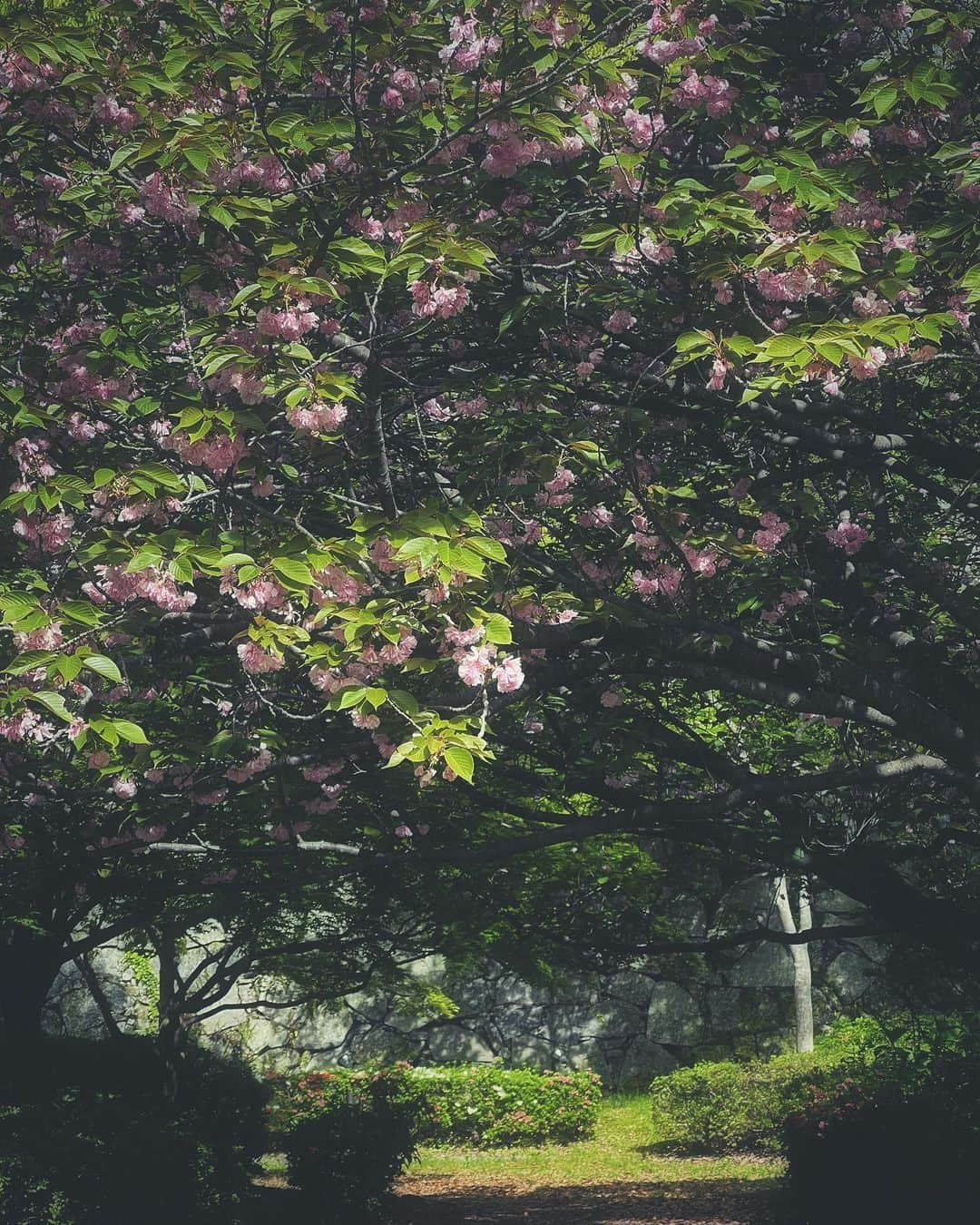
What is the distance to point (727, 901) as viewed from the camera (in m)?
18.1

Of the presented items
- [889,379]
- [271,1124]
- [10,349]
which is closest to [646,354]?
[889,379]

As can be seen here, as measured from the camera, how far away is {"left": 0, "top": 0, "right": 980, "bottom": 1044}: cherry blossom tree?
14.4ft

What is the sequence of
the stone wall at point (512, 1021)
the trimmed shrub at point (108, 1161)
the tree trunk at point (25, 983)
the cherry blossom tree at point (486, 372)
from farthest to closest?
1. the stone wall at point (512, 1021)
2. the tree trunk at point (25, 983)
3. the trimmed shrub at point (108, 1161)
4. the cherry blossom tree at point (486, 372)

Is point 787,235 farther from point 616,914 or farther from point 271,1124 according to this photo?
point 271,1124

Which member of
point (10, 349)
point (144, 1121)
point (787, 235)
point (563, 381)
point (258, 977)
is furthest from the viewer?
point (258, 977)

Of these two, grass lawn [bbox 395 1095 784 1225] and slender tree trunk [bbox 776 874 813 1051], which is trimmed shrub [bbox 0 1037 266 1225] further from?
slender tree trunk [bbox 776 874 813 1051]

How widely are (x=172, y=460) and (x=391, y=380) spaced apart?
1.18 meters

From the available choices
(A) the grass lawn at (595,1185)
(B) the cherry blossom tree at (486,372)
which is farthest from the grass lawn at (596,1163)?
(B) the cherry blossom tree at (486,372)

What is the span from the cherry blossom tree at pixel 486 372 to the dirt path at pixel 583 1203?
228 inches

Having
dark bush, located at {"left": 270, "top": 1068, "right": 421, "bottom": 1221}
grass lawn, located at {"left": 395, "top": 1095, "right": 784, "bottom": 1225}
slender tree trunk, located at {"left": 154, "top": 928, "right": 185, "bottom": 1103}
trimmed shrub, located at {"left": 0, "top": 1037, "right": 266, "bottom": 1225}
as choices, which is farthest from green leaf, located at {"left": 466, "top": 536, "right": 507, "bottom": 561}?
dark bush, located at {"left": 270, "top": 1068, "right": 421, "bottom": 1221}

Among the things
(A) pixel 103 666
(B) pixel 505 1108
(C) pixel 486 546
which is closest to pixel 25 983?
(A) pixel 103 666

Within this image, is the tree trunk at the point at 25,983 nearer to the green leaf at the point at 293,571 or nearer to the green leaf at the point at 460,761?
the green leaf at the point at 293,571

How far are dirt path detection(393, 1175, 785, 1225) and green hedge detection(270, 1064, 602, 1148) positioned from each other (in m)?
2.21

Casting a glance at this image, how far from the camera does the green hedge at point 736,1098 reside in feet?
47.3
